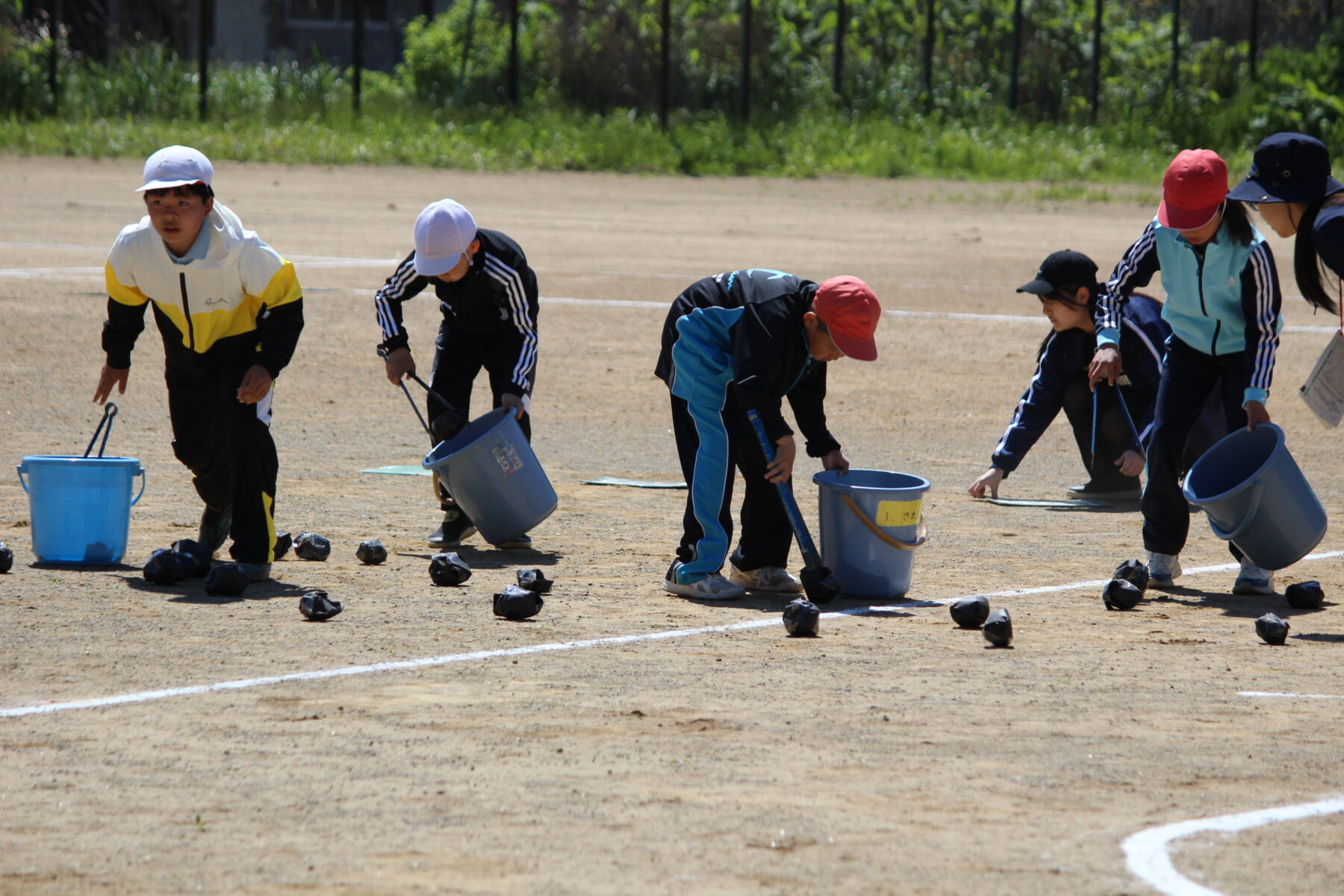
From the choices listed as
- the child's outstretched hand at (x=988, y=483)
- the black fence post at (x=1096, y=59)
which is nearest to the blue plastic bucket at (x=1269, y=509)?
the child's outstretched hand at (x=988, y=483)

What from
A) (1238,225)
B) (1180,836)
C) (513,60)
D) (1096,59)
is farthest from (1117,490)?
(1096,59)

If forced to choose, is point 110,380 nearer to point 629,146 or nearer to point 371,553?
point 371,553

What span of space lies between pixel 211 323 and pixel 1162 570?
4.34 meters

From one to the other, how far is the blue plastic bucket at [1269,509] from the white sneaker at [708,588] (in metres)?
1.99

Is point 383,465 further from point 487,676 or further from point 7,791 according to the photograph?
point 7,791

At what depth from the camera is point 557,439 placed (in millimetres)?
12008

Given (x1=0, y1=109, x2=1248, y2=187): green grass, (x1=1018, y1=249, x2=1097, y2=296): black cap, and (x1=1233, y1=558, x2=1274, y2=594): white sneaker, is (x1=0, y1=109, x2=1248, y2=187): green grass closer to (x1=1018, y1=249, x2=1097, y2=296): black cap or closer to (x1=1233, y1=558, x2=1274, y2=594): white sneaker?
(x1=1018, y1=249, x2=1097, y2=296): black cap

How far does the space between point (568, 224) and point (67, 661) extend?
62.2 feet

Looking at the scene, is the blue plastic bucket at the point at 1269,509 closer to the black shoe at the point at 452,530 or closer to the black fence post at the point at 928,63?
the black shoe at the point at 452,530

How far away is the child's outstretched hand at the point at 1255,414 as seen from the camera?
7234 mm

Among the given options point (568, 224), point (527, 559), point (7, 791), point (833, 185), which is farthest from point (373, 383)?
point (833, 185)

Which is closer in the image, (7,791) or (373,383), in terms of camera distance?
(7,791)

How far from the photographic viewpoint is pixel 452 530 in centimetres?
881

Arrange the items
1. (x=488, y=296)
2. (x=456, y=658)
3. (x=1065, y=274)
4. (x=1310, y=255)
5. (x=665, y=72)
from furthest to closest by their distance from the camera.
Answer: (x=665, y=72) < (x=1065, y=274) < (x=488, y=296) < (x=1310, y=255) < (x=456, y=658)
